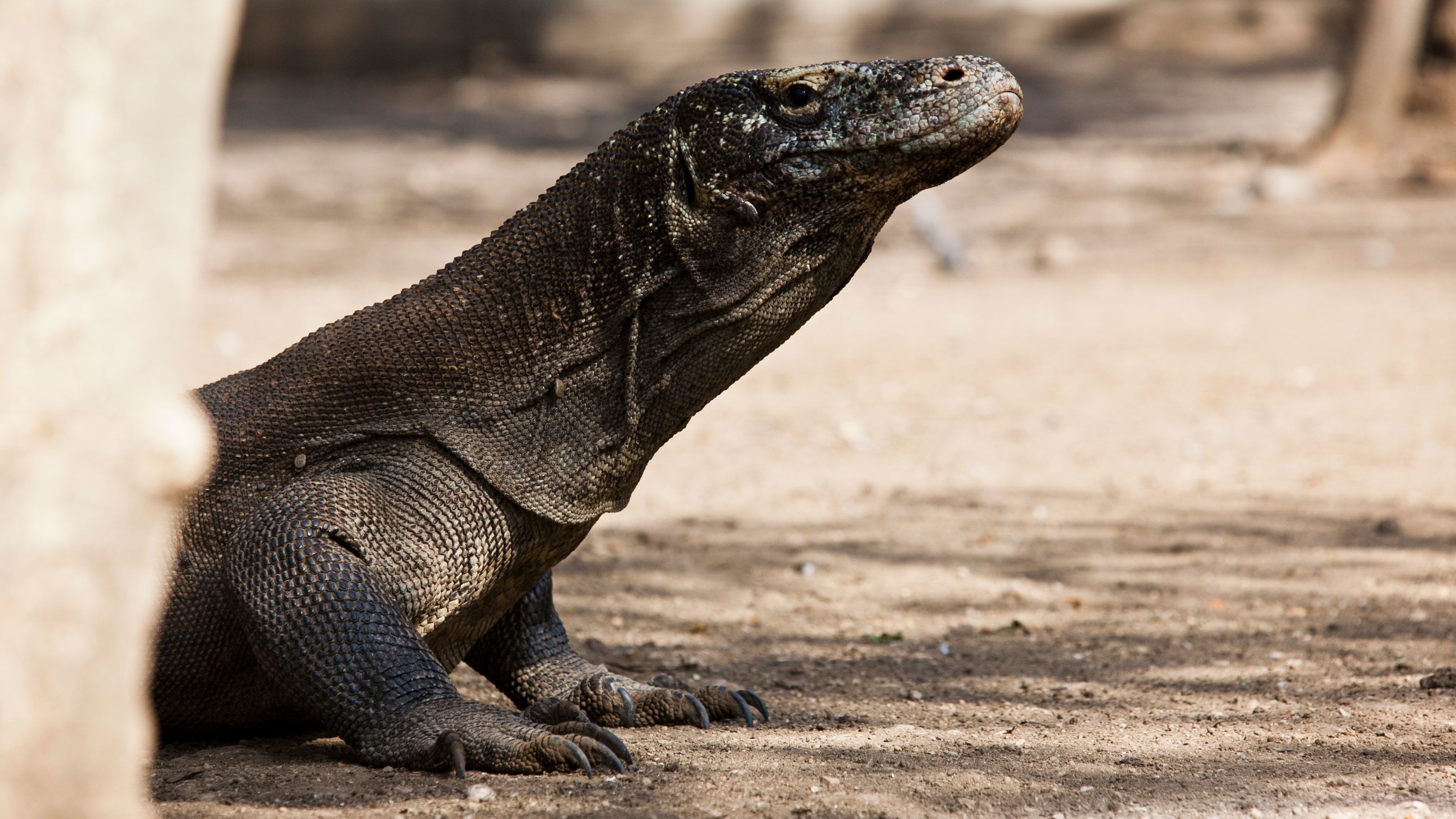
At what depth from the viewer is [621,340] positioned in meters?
3.44

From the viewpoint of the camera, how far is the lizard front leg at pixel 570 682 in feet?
12.0

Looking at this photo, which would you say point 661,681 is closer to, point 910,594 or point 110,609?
point 910,594

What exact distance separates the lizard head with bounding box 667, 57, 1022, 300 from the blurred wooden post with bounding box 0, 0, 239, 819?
1.73 metres

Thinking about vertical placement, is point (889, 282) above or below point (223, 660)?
above

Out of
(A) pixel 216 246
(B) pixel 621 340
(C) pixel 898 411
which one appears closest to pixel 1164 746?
(B) pixel 621 340

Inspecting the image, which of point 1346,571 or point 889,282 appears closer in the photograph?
point 1346,571

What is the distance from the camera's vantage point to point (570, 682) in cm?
396

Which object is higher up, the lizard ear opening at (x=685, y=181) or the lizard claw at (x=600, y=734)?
the lizard ear opening at (x=685, y=181)

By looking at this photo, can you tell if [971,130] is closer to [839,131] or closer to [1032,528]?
[839,131]

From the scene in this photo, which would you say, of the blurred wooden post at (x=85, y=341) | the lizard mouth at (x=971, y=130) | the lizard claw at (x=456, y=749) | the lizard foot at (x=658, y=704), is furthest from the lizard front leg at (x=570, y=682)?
the blurred wooden post at (x=85, y=341)

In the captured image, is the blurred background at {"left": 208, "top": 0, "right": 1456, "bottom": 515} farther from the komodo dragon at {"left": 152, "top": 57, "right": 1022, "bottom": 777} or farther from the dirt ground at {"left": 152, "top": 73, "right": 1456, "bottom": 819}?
the komodo dragon at {"left": 152, "top": 57, "right": 1022, "bottom": 777}

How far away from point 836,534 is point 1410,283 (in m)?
6.38

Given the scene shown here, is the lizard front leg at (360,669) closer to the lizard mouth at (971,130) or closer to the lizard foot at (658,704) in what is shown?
the lizard foot at (658,704)

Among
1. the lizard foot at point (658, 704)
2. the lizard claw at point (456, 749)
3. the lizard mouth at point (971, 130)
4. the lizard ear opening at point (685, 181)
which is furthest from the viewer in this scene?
the lizard foot at point (658, 704)
